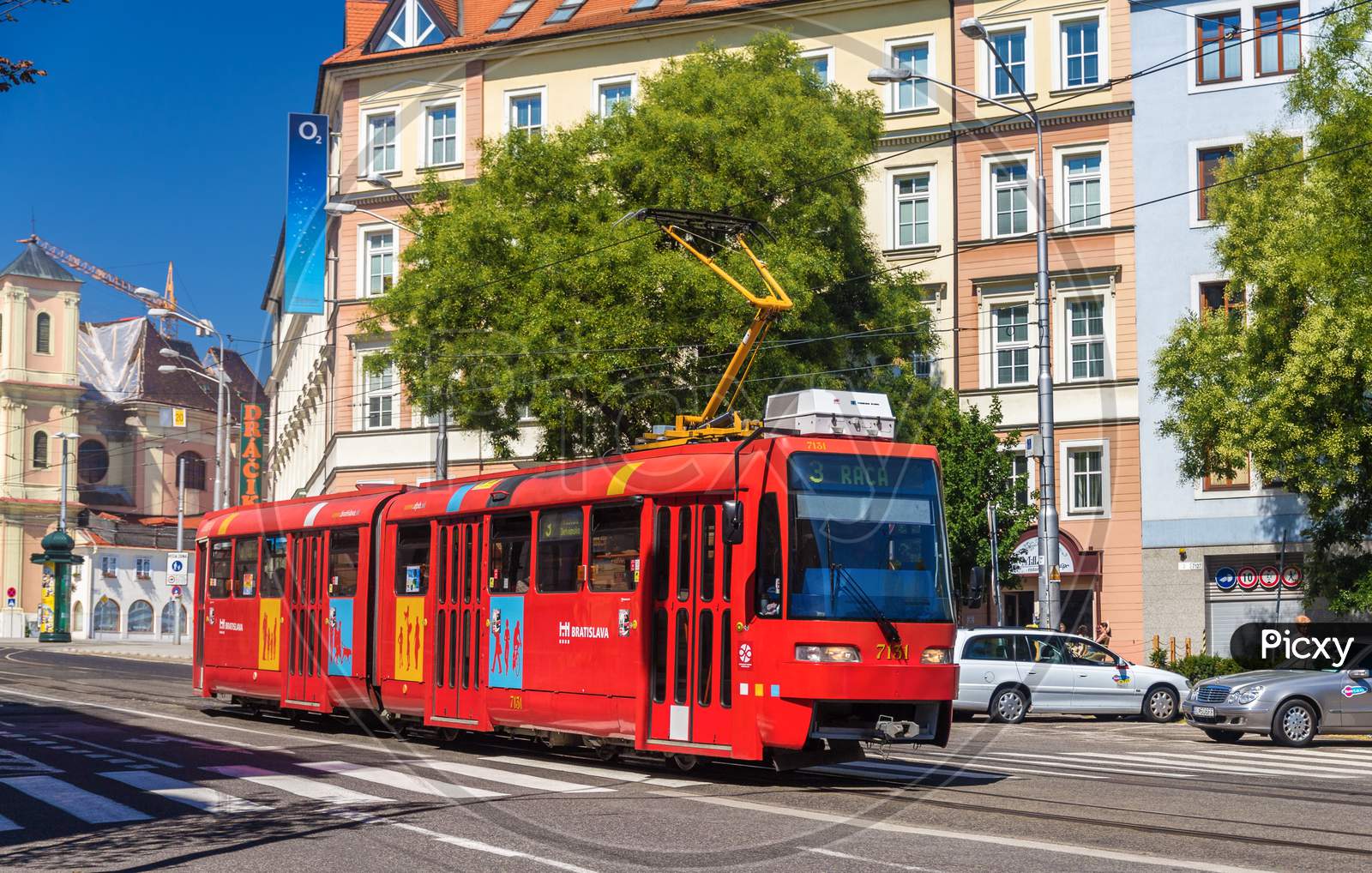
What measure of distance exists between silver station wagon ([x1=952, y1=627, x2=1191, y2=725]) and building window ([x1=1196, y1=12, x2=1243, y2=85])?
59.6ft

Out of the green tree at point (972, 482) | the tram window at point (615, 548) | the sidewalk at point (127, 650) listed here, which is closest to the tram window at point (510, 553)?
the tram window at point (615, 548)

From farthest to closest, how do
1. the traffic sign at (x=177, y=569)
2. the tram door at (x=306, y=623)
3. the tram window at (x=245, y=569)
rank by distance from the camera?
1. the traffic sign at (x=177, y=569)
2. the tram window at (x=245, y=569)
3. the tram door at (x=306, y=623)

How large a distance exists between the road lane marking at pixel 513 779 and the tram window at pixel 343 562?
5103mm

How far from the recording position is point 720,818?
12.2 m

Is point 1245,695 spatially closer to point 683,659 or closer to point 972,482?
point 683,659

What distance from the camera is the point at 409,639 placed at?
2075 centimetres

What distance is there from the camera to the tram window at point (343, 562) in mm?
22328

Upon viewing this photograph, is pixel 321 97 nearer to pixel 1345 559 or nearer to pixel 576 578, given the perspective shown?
pixel 1345 559

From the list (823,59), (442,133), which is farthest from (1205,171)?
(442,133)

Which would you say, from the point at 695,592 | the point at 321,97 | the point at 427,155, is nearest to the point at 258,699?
the point at 695,592

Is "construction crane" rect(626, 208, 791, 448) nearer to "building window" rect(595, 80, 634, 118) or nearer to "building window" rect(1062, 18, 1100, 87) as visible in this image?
"building window" rect(1062, 18, 1100, 87)

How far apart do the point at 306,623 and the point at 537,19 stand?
109ft

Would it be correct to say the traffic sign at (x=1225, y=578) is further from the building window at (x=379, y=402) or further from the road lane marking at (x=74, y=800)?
the road lane marking at (x=74, y=800)

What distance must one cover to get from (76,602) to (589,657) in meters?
82.3
